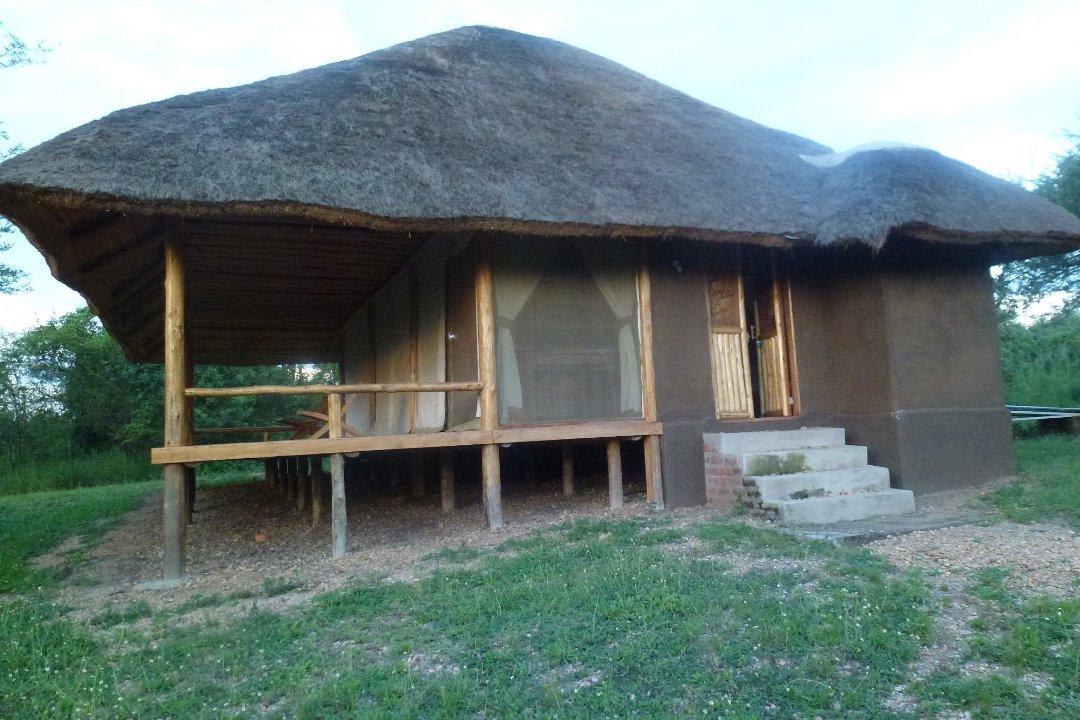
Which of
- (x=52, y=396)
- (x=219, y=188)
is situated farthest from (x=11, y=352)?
(x=219, y=188)

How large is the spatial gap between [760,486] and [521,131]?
431 cm

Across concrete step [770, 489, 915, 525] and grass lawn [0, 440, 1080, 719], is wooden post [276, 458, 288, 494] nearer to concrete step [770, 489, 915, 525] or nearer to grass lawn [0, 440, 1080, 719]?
grass lawn [0, 440, 1080, 719]

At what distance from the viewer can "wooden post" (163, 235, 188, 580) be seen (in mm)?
6043

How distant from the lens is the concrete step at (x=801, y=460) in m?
7.23

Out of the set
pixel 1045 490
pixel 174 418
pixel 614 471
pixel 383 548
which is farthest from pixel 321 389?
pixel 1045 490

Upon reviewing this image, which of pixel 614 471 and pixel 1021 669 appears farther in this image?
pixel 614 471

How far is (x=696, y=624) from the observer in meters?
3.97

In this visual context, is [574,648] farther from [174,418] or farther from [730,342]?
[730,342]

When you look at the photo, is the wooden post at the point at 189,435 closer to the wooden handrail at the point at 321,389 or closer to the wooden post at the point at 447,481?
the wooden handrail at the point at 321,389

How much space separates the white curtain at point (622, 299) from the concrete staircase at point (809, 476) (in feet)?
3.02

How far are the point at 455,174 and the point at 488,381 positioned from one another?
1.93 m

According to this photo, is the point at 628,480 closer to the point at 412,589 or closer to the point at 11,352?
the point at 412,589

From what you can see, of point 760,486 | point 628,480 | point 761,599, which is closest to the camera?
point 761,599

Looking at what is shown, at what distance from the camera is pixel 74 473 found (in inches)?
751
